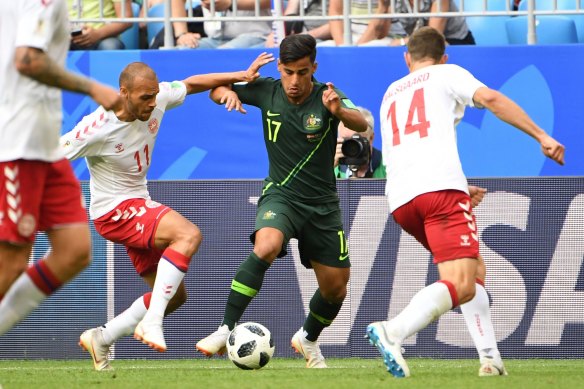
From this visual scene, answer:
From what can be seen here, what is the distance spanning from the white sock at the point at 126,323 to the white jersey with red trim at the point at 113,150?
0.72m

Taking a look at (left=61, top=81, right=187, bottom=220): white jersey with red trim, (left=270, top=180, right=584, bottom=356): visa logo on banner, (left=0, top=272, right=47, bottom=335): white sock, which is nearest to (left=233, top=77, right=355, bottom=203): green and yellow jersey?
(left=61, top=81, right=187, bottom=220): white jersey with red trim

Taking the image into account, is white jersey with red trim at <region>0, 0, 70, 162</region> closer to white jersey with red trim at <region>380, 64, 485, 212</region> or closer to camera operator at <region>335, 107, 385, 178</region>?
white jersey with red trim at <region>380, 64, 485, 212</region>

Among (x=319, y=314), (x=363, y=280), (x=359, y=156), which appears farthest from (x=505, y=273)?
(x=319, y=314)

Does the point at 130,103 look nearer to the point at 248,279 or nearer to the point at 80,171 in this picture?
the point at 248,279

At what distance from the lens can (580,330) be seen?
408 inches

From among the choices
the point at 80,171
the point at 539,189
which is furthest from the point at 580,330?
the point at 80,171

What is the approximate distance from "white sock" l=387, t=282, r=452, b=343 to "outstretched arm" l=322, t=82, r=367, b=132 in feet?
5.94

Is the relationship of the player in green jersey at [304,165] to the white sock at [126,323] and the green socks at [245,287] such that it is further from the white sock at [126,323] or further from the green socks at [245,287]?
the white sock at [126,323]

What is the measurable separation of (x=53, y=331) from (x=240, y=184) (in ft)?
6.76

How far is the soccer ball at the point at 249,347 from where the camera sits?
8.30m

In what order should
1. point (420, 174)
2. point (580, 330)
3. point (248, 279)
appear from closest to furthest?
1. point (420, 174)
2. point (248, 279)
3. point (580, 330)

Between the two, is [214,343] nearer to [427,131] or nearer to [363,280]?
[427,131]

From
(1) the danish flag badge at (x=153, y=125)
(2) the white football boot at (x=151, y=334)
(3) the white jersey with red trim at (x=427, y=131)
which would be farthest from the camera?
(1) the danish flag badge at (x=153, y=125)

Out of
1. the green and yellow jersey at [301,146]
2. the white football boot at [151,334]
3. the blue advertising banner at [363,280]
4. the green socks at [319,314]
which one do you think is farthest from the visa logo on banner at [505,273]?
the white football boot at [151,334]
